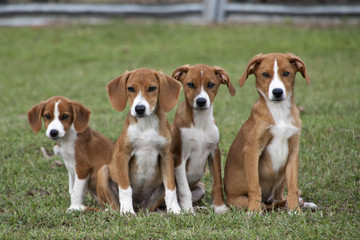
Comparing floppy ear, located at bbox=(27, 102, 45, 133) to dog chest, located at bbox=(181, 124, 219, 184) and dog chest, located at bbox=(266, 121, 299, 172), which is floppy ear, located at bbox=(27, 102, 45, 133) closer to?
dog chest, located at bbox=(181, 124, 219, 184)

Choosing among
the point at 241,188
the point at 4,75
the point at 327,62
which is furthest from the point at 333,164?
the point at 4,75

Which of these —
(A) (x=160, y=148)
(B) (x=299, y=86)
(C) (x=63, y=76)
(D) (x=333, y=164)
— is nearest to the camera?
(A) (x=160, y=148)

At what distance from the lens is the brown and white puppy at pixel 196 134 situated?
20.1 feet

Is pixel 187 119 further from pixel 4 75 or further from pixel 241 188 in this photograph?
pixel 4 75

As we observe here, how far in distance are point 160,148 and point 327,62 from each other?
11062mm

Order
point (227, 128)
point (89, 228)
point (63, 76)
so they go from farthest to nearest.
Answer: point (63, 76)
point (227, 128)
point (89, 228)

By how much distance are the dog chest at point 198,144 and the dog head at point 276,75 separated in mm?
828

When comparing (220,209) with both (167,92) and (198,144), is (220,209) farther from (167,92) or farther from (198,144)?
(167,92)

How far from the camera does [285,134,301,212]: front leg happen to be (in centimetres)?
577

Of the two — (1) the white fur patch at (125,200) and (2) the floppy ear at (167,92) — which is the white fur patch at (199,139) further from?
(1) the white fur patch at (125,200)

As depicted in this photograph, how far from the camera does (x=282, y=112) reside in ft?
19.1

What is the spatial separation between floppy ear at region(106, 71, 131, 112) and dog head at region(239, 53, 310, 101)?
1522 millimetres

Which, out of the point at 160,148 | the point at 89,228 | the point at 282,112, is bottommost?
the point at 89,228

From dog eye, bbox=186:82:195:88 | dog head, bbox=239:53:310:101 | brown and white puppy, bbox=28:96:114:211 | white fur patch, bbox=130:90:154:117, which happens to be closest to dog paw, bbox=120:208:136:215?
brown and white puppy, bbox=28:96:114:211
